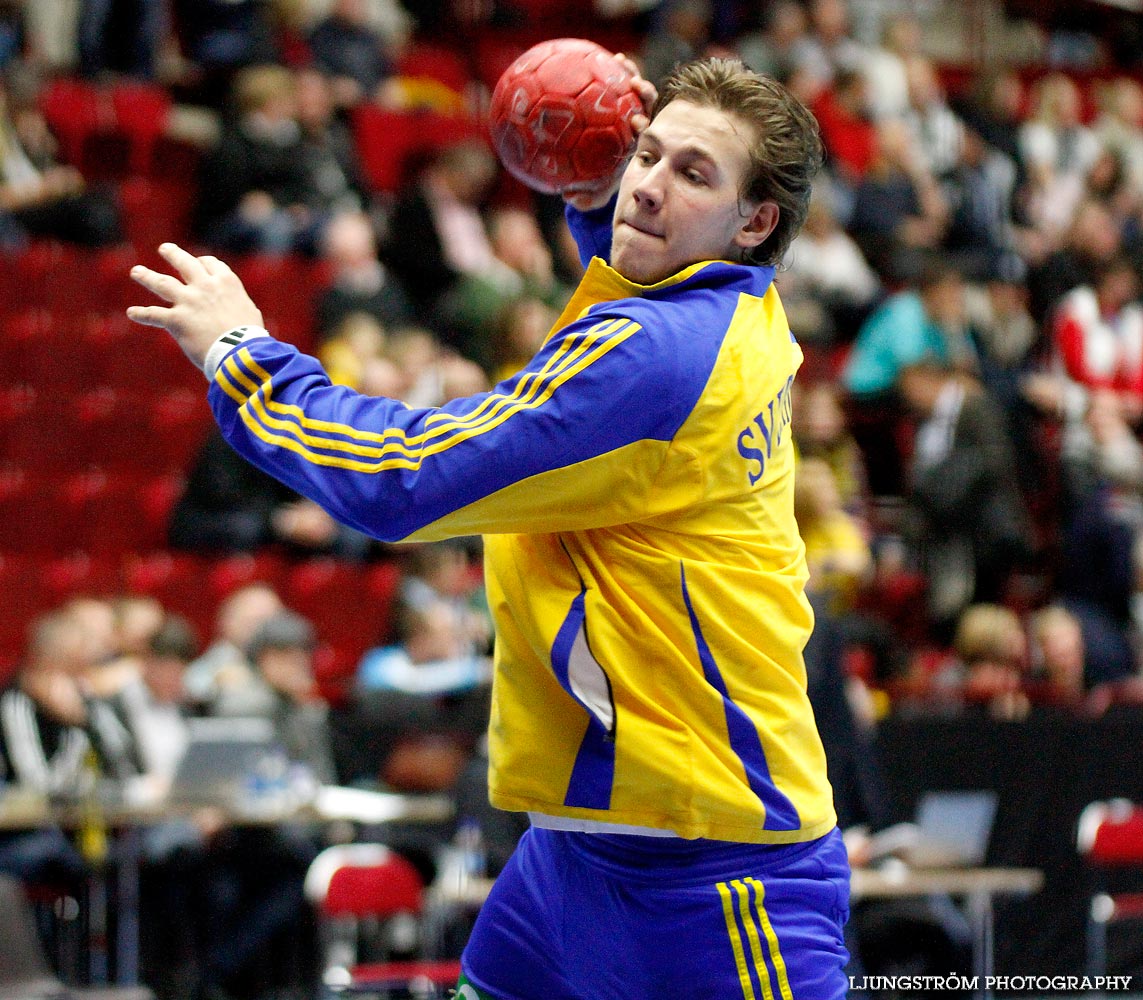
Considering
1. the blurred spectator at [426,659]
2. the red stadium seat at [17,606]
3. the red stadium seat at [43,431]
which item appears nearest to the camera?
the blurred spectator at [426,659]

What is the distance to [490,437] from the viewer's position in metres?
2.74

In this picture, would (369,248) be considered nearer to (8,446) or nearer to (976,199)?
(8,446)

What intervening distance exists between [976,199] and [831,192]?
115 cm

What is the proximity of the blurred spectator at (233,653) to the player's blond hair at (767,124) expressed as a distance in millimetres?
5474

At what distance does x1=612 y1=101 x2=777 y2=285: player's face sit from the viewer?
2934 mm

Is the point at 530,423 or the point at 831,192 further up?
the point at 831,192

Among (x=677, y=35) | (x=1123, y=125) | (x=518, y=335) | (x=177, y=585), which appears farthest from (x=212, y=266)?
(x=1123, y=125)

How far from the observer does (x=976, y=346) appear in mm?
11133

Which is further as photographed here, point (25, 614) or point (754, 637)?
point (25, 614)

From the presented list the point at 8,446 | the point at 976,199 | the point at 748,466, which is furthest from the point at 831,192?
the point at 748,466

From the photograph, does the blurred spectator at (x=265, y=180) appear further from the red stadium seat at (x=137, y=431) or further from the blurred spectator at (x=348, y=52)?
the red stadium seat at (x=137, y=431)

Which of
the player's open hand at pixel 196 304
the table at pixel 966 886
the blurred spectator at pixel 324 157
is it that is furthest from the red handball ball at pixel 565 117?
the blurred spectator at pixel 324 157

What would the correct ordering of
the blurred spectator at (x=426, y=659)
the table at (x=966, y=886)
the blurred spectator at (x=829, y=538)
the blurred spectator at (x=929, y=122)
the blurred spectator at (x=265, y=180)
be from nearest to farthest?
the table at (x=966, y=886) < the blurred spectator at (x=426, y=659) < the blurred spectator at (x=829, y=538) < the blurred spectator at (x=265, y=180) < the blurred spectator at (x=929, y=122)

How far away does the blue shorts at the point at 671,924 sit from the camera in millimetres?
2775
